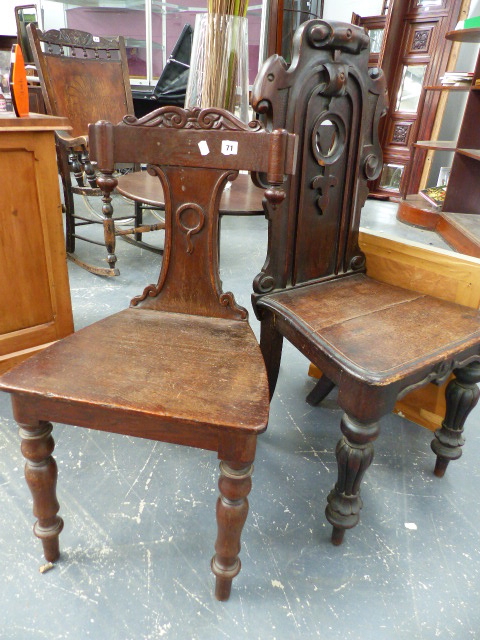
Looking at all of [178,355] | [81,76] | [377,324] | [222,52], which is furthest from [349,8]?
[178,355]

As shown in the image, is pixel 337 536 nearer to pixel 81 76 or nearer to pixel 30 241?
pixel 30 241

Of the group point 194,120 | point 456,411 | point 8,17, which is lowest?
point 456,411

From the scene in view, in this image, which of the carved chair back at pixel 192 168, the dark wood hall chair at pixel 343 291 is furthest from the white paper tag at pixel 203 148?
the dark wood hall chair at pixel 343 291

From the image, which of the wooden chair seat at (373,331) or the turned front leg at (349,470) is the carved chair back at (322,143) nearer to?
the wooden chair seat at (373,331)

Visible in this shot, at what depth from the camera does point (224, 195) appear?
2.24m

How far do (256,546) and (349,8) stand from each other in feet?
20.0

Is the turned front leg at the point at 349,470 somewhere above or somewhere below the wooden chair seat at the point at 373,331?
below

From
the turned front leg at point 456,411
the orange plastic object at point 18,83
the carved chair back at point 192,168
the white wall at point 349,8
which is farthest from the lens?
the white wall at point 349,8

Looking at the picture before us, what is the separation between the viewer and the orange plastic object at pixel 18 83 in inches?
59.2

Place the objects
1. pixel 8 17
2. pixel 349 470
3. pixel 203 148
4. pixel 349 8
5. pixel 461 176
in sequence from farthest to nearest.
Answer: pixel 8 17 → pixel 349 8 → pixel 461 176 → pixel 203 148 → pixel 349 470

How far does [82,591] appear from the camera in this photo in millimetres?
1033

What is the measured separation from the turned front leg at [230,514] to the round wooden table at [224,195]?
3.67 ft

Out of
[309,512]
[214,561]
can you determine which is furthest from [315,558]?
[214,561]

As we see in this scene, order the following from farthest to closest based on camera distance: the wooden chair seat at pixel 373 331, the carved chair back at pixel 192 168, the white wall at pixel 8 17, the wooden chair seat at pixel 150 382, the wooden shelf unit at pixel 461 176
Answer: the white wall at pixel 8 17 → the wooden shelf unit at pixel 461 176 → the carved chair back at pixel 192 168 → the wooden chair seat at pixel 373 331 → the wooden chair seat at pixel 150 382
